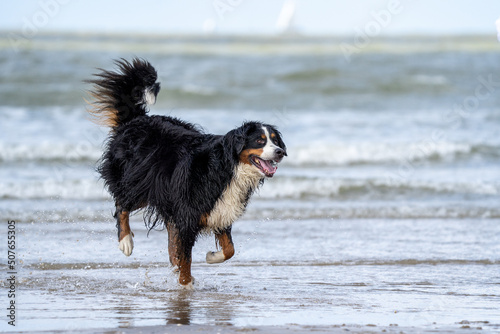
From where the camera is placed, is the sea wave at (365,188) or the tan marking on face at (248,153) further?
the sea wave at (365,188)

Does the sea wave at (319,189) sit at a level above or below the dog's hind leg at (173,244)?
above

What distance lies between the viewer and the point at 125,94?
685 cm

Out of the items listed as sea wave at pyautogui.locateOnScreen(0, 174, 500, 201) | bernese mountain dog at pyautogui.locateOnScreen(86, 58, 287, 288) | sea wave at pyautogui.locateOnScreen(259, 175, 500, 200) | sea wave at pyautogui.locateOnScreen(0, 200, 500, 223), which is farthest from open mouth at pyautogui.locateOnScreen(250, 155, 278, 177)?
sea wave at pyautogui.locateOnScreen(259, 175, 500, 200)

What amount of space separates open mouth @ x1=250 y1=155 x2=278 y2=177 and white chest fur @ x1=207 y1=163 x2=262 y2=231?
5 centimetres

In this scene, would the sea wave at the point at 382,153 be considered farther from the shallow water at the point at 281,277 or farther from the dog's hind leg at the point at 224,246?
the dog's hind leg at the point at 224,246

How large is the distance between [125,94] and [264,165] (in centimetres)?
188

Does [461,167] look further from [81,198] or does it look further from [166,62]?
[166,62]

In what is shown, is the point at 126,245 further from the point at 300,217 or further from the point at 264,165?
the point at 300,217

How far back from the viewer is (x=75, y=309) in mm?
5137

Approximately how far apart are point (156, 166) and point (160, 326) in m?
1.85

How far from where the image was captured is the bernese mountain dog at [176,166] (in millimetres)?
5695

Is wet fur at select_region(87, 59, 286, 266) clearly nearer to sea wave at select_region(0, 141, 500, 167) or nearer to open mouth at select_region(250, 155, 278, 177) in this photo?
open mouth at select_region(250, 155, 278, 177)

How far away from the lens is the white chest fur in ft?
18.9

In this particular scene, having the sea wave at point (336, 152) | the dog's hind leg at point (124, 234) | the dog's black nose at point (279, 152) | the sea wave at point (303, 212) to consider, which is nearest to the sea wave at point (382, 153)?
the sea wave at point (336, 152)
